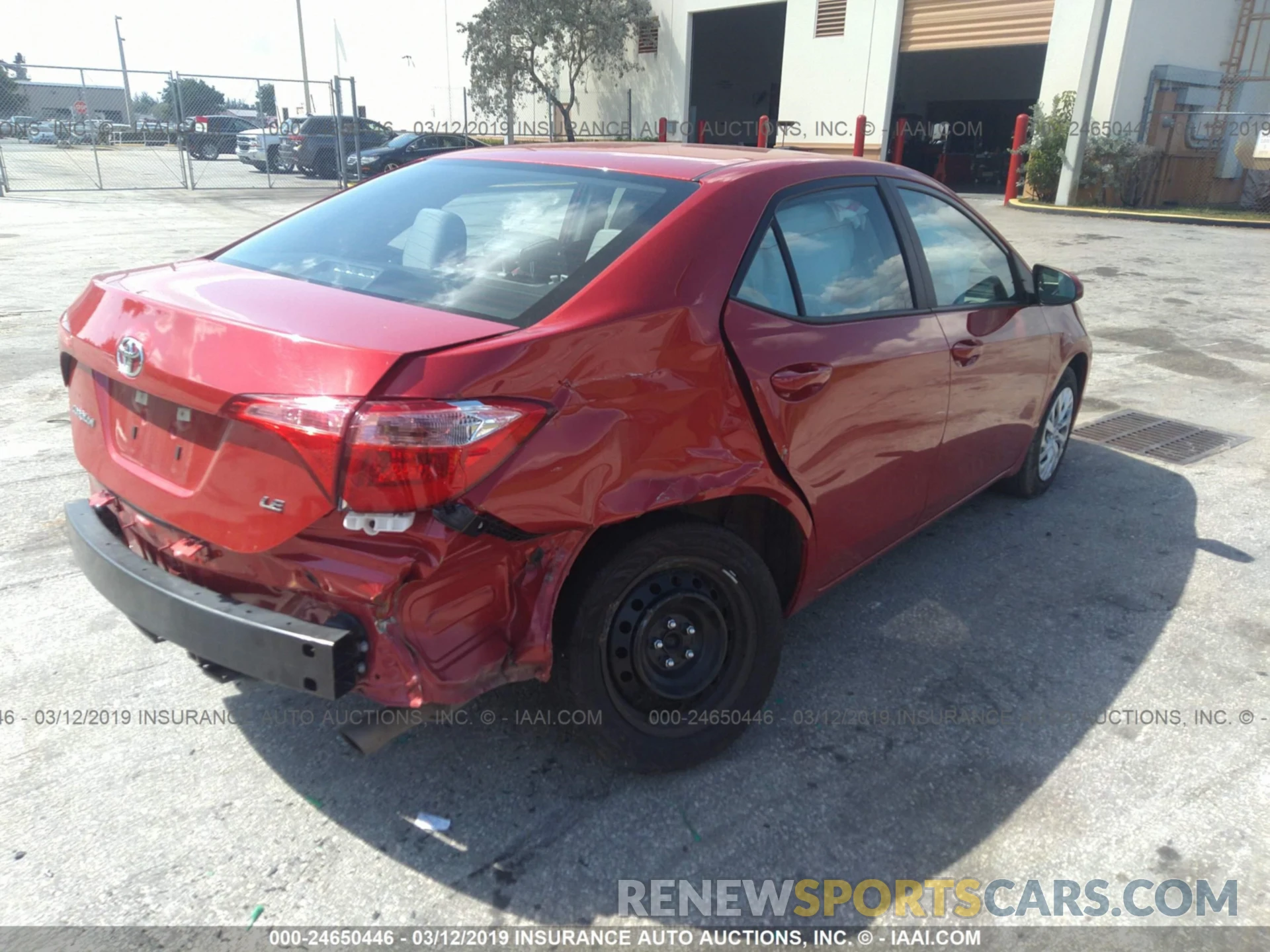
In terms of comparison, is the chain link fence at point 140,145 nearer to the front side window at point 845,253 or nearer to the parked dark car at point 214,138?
the parked dark car at point 214,138

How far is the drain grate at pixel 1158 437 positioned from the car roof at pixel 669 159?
3118 mm

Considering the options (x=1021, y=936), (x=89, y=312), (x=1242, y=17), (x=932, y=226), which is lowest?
(x=1021, y=936)

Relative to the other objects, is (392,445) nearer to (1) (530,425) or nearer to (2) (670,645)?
(1) (530,425)

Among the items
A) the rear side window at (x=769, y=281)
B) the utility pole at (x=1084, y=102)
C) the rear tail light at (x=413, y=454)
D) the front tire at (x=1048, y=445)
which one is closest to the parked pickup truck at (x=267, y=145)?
the utility pole at (x=1084, y=102)

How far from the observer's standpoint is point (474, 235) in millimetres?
2811

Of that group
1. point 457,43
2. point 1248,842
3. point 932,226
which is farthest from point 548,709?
point 457,43

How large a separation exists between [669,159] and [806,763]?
1.95 m

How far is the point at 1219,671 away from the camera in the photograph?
10.9 ft

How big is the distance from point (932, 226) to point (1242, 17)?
23046 millimetres

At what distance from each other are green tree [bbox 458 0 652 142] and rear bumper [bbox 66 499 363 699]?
27.0 metres

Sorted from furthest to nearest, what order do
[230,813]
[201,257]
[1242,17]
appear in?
[1242,17] < [201,257] < [230,813]

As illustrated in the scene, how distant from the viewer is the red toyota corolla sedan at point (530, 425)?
2.03m

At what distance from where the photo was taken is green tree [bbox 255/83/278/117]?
77.7ft

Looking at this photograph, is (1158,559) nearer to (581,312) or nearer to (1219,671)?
(1219,671)
